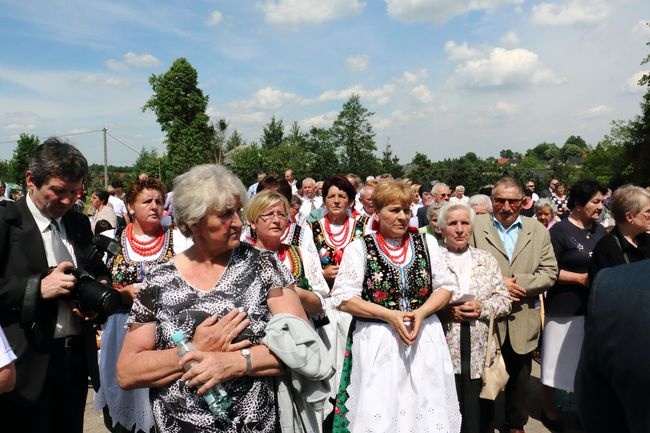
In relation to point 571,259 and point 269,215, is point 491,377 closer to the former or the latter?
point 571,259

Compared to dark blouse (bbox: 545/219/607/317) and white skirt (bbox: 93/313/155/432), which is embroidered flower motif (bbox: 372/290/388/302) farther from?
dark blouse (bbox: 545/219/607/317)

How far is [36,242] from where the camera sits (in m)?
2.64

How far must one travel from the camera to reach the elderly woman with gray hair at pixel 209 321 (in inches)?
74.6

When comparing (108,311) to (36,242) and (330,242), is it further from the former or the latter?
(330,242)

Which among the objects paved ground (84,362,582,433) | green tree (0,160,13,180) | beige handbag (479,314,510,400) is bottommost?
paved ground (84,362,582,433)

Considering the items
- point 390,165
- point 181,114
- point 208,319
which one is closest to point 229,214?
point 208,319

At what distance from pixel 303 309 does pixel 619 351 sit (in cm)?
140

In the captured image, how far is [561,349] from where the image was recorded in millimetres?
4449

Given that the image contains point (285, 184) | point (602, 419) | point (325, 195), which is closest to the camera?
point (602, 419)

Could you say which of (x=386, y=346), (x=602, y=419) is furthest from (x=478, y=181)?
(x=602, y=419)

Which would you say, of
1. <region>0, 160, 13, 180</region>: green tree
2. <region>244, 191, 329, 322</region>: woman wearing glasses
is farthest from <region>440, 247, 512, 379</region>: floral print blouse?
<region>0, 160, 13, 180</region>: green tree

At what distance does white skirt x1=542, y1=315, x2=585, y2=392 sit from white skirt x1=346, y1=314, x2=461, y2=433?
1.70 meters

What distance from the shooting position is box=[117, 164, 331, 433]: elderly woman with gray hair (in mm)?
1895

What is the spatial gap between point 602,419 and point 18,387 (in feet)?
8.64
